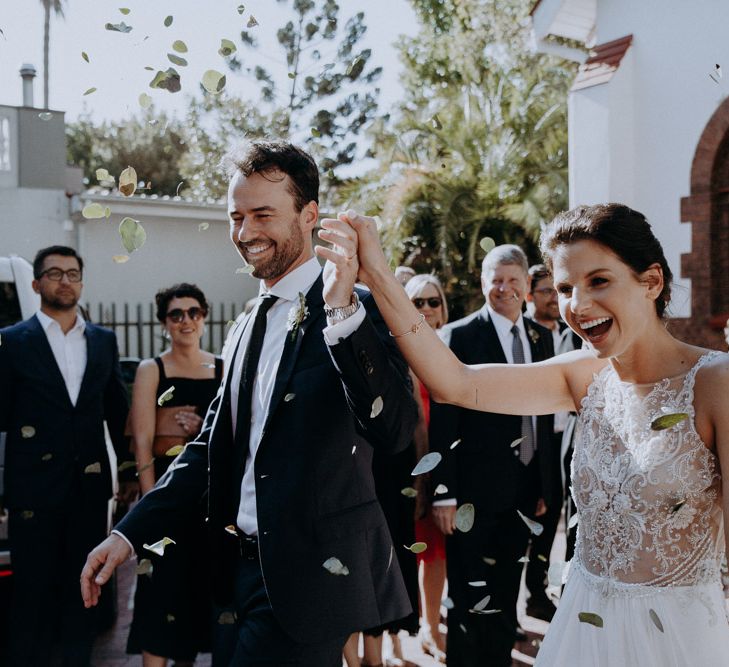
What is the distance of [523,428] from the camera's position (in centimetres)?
521

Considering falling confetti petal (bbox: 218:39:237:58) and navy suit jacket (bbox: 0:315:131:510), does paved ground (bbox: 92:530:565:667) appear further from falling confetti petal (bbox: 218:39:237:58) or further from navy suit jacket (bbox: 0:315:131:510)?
falling confetti petal (bbox: 218:39:237:58)

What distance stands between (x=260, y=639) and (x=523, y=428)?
9.49ft

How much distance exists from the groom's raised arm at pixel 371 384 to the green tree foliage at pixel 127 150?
1480 inches

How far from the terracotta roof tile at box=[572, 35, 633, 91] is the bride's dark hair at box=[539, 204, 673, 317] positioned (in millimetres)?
7619

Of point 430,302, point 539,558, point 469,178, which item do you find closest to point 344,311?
point 430,302

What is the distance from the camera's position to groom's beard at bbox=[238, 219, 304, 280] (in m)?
2.81

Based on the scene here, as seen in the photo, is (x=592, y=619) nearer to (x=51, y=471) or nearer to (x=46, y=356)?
(x=51, y=471)

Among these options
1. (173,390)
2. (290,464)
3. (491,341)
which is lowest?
(290,464)

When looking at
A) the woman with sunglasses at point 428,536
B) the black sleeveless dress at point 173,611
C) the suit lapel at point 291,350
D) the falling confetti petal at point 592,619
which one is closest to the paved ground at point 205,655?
the woman with sunglasses at point 428,536

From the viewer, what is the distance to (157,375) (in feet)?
16.6

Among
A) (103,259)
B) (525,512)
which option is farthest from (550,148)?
(525,512)

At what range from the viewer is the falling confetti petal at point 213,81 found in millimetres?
2877

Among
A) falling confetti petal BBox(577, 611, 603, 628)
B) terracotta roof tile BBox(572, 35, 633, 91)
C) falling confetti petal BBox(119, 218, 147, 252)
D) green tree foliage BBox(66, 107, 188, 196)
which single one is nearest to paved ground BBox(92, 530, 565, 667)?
falling confetti petal BBox(577, 611, 603, 628)

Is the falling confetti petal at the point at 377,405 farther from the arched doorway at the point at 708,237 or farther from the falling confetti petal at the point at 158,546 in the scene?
the arched doorway at the point at 708,237
